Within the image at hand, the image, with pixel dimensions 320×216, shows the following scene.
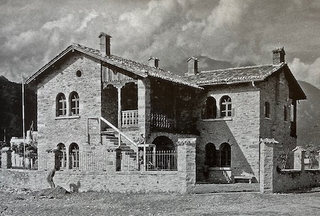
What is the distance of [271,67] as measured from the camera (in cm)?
2553

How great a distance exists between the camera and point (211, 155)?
82.8 ft

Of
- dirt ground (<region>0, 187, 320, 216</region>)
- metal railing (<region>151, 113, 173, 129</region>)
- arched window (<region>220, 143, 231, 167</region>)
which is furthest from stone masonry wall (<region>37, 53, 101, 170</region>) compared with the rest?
arched window (<region>220, 143, 231, 167</region>)

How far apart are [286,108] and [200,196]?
13124 millimetres

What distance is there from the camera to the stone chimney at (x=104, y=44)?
23.3 m

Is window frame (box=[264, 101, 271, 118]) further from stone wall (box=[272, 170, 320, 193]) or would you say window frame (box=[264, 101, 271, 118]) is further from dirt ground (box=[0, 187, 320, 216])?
dirt ground (box=[0, 187, 320, 216])

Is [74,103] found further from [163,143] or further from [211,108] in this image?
[211,108]

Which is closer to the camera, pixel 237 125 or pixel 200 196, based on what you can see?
pixel 200 196

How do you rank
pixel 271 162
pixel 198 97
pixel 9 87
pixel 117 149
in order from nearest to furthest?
pixel 271 162, pixel 117 149, pixel 198 97, pixel 9 87

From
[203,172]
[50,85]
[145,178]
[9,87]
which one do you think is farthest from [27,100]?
[145,178]

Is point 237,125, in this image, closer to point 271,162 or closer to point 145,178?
point 271,162

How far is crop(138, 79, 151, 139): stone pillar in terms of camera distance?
20.8 metres

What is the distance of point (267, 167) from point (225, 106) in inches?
309

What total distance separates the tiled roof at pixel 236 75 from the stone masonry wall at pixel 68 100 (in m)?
6.34

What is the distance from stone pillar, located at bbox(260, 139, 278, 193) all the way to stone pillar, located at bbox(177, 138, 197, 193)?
9.28 feet
